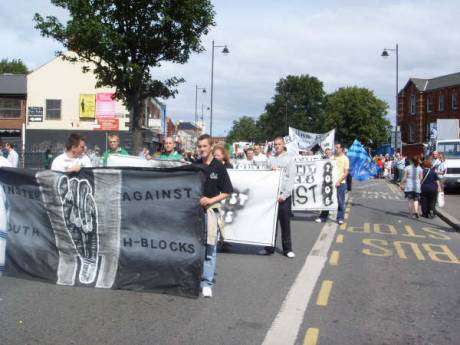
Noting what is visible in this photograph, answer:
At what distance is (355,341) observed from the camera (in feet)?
15.4

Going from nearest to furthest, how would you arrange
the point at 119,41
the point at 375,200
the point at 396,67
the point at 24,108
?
the point at 119,41
the point at 375,200
the point at 396,67
the point at 24,108

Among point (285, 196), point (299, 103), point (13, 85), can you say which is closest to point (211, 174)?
point (285, 196)

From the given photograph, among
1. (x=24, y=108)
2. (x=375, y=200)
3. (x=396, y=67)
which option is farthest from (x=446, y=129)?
(x=24, y=108)

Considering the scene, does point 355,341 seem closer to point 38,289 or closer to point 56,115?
point 38,289

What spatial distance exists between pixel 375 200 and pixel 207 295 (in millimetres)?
14903

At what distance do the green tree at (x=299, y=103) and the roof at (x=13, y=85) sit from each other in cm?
4911

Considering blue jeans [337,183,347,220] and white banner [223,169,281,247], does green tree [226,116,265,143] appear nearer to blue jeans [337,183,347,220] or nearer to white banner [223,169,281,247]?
blue jeans [337,183,347,220]

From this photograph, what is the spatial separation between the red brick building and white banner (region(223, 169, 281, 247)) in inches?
2242

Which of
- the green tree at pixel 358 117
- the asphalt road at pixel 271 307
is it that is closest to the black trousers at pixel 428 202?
the asphalt road at pixel 271 307

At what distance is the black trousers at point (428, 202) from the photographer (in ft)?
47.0

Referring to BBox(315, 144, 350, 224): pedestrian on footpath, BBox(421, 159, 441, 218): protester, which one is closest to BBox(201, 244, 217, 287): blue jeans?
BBox(315, 144, 350, 224): pedestrian on footpath

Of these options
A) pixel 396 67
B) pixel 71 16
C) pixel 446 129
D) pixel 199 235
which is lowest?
pixel 199 235

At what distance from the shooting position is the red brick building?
209ft

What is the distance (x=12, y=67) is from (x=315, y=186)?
6614cm
